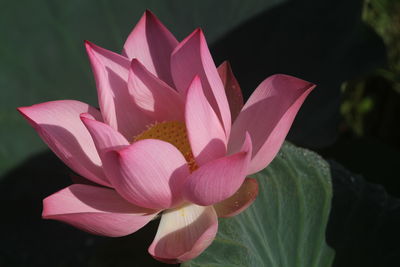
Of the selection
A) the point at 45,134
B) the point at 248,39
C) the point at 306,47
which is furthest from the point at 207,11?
the point at 45,134

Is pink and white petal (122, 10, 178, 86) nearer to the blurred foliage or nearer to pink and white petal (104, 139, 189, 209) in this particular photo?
pink and white petal (104, 139, 189, 209)

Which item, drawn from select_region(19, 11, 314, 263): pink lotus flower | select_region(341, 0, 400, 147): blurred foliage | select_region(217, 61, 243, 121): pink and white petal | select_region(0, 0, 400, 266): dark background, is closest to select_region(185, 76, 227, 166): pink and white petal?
select_region(19, 11, 314, 263): pink lotus flower

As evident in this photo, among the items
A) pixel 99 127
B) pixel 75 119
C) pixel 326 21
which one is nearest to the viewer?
pixel 99 127

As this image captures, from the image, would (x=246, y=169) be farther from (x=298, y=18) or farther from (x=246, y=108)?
(x=298, y=18)

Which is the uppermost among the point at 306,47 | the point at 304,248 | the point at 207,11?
the point at 207,11

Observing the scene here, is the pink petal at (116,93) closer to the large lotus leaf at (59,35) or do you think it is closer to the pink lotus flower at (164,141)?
the pink lotus flower at (164,141)
